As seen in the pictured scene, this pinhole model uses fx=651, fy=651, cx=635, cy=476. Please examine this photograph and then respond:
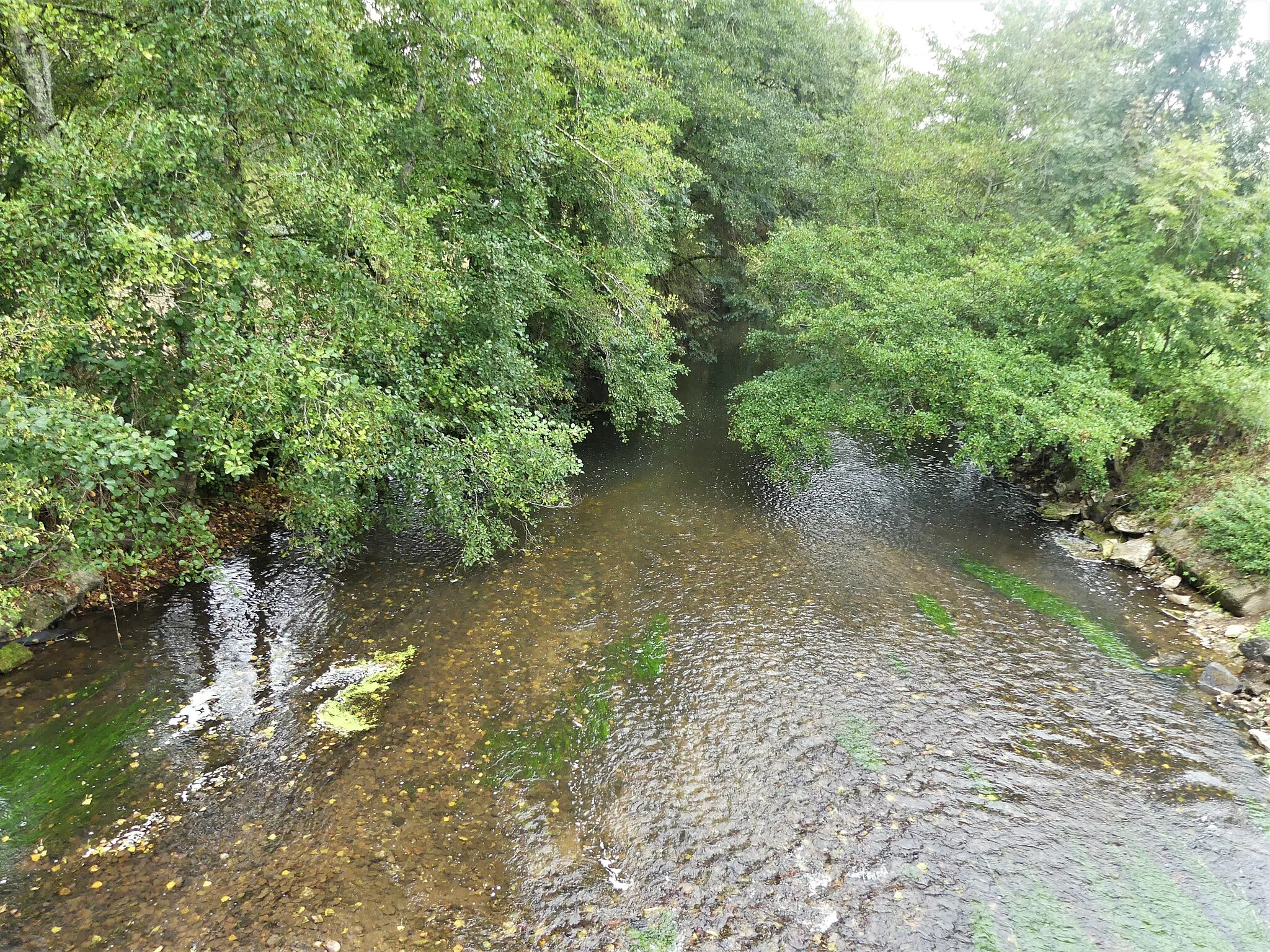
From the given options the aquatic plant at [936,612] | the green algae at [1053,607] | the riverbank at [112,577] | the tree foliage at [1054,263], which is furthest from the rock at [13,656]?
the green algae at [1053,607]

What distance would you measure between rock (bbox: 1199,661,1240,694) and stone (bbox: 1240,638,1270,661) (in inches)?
18.2

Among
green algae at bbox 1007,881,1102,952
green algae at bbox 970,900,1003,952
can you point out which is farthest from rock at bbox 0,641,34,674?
green algae at bbox 1007,881,1102,952

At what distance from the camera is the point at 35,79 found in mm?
8297

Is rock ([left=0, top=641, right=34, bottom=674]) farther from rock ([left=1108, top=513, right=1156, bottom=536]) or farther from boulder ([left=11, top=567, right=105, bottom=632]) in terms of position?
rock ([left=1108, top=513, right=1156, bottom=536])

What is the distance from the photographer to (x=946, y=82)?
21547 millimetres

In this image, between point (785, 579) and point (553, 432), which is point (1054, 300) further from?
point (553, 432)

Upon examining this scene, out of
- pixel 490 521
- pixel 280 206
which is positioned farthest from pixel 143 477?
pixel 490 521

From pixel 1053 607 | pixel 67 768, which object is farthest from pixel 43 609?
pixel 1053 607

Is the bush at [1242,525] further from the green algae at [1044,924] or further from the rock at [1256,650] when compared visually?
the green algae at [1044,924]

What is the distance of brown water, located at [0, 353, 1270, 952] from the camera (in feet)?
21.2

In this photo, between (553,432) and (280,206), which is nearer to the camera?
(280,206)

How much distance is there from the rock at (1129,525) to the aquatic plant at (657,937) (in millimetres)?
13934

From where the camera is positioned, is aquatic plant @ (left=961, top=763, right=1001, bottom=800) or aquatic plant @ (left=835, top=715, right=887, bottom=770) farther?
aquatic plant @ (left=835, top=715, right=887, bottom=770)

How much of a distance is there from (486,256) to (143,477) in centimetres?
697
